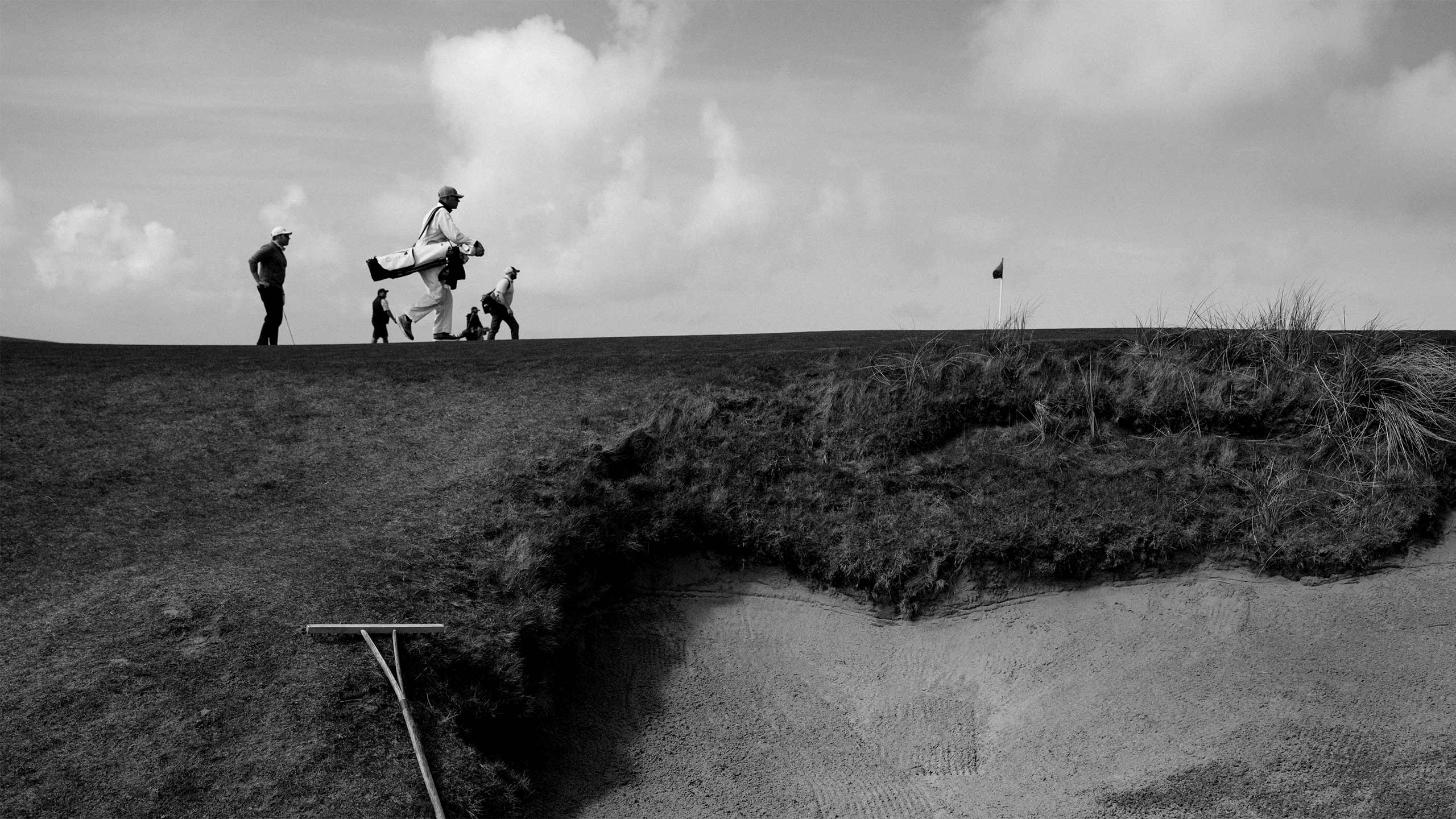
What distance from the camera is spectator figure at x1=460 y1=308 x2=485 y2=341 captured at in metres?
24.2

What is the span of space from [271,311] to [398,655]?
507 inches

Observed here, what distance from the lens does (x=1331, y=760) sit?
30.3 feet

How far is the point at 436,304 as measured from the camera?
2050 cm

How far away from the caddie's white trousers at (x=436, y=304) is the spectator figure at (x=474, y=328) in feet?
10.6

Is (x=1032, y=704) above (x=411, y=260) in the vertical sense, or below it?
below

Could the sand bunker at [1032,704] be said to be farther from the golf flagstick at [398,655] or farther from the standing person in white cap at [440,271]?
the standing person in white cap at [440,271]

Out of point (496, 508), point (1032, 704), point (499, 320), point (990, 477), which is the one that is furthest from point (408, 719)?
point (499, 320)

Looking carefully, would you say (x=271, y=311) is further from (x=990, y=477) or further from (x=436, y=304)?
(x=990, y=477)

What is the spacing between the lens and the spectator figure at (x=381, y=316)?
86.4ft

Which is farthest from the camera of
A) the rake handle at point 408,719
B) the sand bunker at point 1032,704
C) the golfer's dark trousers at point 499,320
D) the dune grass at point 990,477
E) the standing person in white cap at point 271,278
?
the golfer's dark trousers at point 499,320

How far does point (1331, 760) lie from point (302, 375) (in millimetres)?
11815

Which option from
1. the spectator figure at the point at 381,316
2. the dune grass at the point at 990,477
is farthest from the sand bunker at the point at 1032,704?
the spectator figure at the point at 381,316

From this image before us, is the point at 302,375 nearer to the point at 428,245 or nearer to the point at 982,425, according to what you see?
the point at 428,245

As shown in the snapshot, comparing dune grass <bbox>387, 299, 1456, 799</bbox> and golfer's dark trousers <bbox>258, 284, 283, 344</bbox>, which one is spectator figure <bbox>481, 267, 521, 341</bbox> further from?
dune grass <bbox>387, 299, 1456, 799</bbox>
